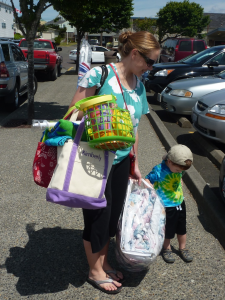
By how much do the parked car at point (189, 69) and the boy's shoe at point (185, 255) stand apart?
783 cm

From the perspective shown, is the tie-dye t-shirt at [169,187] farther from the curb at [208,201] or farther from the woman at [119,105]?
the curb at [208,201]

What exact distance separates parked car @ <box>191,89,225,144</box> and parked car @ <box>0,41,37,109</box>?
5196 mm

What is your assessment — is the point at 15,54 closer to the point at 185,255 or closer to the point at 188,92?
the point at 188,92

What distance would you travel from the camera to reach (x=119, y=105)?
227 cm

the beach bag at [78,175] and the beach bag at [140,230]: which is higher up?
the beach bag at [78,175]

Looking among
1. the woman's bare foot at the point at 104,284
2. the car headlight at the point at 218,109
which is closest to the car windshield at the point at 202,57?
the car headlight at the point at 218,109

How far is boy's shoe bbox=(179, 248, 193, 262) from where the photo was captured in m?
2.99

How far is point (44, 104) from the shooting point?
10586 millimetres

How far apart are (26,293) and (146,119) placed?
22.5ft

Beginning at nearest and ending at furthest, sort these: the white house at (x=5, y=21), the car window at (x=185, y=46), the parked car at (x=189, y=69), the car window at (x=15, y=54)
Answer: the parked car at (x=189, y=69) → the car window at (x=15, y=54) → the car window at (x=185, y=46) → the white house at (x=5, y=21)

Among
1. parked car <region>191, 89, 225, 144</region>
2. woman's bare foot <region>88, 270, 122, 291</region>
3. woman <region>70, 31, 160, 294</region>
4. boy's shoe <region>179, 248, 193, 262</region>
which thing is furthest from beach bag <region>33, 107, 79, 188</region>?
parked car <region>191, 89, 225, 144</region>

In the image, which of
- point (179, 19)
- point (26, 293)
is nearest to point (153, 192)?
point (26, 293)

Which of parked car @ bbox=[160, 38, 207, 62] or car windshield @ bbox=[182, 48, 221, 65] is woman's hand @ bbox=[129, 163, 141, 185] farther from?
parked car @ bbox=[160, 38, 207, 62]

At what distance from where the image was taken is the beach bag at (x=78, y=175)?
203 centimetres
